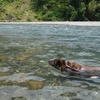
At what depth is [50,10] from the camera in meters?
46.1

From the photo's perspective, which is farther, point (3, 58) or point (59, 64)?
point (3, 58)

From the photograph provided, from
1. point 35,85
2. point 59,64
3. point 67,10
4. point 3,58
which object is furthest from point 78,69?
point 67,10

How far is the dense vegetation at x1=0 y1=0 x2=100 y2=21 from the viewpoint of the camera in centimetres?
4177

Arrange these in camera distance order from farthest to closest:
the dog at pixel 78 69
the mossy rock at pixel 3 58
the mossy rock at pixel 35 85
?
the mossy rock at pixel 3 58 → the dog at pixel 78 69 → the mossy rock at pixel 35 85

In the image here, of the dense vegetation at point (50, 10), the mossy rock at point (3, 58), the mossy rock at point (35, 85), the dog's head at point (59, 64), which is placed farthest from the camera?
the dense vegetation at point (50, 10)

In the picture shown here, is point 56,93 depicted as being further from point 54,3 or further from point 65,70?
point 54,3

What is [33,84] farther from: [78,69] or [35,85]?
[78,69]

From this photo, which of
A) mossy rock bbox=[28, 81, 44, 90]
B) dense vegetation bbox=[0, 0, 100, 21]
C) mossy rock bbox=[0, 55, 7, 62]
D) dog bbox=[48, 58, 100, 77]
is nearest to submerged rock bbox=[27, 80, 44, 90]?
mossy rock bbox=[28, 81, 44, 90]

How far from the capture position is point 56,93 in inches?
214

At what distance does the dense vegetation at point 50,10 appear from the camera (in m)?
41.8

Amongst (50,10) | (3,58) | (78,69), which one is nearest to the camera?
(78,69)

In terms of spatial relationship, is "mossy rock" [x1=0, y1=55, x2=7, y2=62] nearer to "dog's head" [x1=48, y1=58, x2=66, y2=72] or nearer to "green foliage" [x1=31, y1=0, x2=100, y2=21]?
"dog's head" [x1=48, y1=58, x2=66, y2=72]

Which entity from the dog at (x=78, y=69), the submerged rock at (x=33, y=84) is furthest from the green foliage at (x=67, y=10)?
the submerged rock at (x=33, y=84)

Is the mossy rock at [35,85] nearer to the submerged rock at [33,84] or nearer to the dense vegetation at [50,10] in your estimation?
the submerged rock at [33,84]
